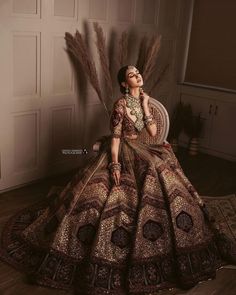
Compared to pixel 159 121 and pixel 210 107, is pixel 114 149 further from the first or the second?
pixel 210 107

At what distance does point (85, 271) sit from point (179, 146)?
2823mm

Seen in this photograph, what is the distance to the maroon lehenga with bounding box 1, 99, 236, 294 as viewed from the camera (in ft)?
7.04

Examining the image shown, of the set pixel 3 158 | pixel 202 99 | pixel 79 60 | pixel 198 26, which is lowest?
pixel 3 158

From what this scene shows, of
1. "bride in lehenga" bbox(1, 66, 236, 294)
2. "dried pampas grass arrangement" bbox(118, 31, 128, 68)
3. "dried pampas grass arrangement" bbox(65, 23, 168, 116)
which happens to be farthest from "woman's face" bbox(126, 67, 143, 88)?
"dried pampas grass arrangement" bbox(118, 31, 128, 68)

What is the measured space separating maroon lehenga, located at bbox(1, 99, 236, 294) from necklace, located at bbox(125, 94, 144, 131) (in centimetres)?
4

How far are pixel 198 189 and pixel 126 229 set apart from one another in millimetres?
1403

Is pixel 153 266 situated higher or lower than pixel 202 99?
lower

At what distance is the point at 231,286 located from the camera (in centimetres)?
224

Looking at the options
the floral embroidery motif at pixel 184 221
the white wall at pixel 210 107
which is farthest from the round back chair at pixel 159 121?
the white wall at pixel 210 107

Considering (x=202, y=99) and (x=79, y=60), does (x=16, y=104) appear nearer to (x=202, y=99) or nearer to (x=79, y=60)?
(x=79, y=60)

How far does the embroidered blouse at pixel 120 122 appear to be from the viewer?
2.42 meters

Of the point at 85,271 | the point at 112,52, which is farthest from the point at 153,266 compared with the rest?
the point at 112,52

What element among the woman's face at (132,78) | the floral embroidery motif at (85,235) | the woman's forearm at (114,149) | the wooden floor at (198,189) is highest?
the woman's face at (132,78)

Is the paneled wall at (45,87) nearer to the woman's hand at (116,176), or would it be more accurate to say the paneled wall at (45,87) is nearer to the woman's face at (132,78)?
the woman's face at (132,78)
